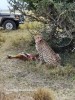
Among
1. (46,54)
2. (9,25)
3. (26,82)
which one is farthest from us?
(9,25)

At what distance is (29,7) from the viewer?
41.0 feet

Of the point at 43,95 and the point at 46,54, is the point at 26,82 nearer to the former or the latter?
the point at 46,54

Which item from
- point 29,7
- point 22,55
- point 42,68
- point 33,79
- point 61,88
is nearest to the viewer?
point 61,88

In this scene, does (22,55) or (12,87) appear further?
A: (22,55)

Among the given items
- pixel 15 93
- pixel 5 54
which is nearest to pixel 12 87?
pixel 15 93

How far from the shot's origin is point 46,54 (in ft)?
34.8

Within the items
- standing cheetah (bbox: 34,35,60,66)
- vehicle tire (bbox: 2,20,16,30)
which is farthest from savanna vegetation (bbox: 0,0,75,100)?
vehicle tire (bbox: 2,20,16,30)

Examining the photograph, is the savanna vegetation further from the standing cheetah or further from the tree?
the standing cheetah

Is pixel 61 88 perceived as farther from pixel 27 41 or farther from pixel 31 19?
pixel 27 41

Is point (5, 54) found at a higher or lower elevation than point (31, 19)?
lower

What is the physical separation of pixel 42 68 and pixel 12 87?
1777mm

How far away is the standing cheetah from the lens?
10338 mm

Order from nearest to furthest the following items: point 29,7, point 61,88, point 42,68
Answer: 1. point 61,88
2. point 42,68
3. point 29,7

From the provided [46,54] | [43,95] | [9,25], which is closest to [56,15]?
[46,54]
